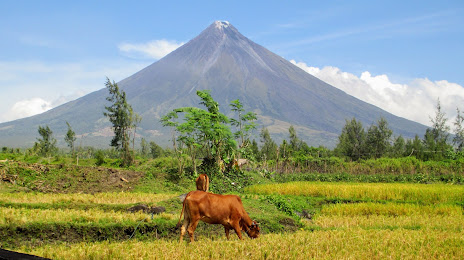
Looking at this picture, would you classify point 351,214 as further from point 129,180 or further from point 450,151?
point 450,151

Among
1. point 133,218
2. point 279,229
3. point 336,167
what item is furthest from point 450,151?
point 133,218

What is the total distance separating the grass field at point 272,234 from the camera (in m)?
7.38

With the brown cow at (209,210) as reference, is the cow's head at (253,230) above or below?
below

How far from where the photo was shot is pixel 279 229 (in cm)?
1174

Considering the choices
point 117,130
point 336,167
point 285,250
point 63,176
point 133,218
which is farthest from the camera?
point 117,130

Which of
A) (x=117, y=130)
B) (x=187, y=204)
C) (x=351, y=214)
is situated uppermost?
(x=117, y=130)

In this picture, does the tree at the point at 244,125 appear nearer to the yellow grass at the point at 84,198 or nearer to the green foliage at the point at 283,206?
the green foliage at the point at 283,206

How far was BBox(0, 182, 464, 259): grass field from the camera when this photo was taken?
7383 mm

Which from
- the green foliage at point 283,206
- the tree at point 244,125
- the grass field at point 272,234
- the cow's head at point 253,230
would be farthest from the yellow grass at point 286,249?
the tree at point 244,125

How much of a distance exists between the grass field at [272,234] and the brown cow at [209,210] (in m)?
0.40

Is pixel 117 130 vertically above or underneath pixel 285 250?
above

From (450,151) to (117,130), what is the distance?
92.2 feet

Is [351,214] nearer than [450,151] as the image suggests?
Yes

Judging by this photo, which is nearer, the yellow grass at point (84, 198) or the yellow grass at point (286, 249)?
the yellow grass at point (286, 249)
